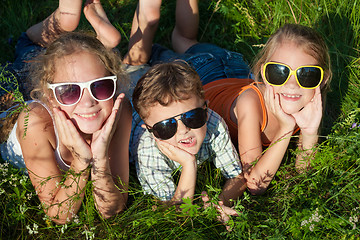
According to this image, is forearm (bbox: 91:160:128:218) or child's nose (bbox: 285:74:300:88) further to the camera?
child's nose (bbox: 285:74:300:88)

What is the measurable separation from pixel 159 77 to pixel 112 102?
1.46 ft

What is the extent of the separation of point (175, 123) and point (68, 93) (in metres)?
0.81

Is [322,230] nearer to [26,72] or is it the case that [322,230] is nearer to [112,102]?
[112,102]

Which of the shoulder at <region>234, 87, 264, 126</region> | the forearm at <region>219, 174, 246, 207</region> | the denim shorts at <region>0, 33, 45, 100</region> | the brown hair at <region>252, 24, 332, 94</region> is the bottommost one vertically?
the forearm at <region>219, 174, 246, 207</region>

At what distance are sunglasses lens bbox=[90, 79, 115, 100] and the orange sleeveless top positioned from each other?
1.26m

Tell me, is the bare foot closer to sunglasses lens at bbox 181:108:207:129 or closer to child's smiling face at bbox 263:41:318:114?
sunglasses lens at bbox 181:108:207:129

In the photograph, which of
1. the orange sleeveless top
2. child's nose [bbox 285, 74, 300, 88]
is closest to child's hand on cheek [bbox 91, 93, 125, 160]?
the orange sleeveless top

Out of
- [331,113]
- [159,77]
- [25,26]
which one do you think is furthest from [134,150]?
[25,26]

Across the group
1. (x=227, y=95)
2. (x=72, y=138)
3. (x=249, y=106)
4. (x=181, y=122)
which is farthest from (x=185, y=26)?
(x=72, y=138)

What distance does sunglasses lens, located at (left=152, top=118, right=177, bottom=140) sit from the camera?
2.92 metres

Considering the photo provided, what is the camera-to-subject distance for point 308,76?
3.18m

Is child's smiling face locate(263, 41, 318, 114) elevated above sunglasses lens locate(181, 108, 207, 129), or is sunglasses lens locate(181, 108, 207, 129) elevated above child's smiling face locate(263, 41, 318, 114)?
child's smiling face locate(263, 41, 318, 114)

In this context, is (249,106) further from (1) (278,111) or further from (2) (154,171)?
(2) (154,171)

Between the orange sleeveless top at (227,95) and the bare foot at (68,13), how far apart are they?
5.19 ft
